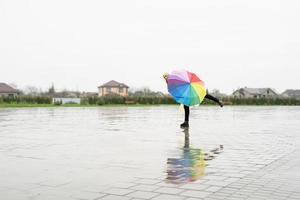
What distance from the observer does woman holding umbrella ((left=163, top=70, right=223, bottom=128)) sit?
16.6 metres

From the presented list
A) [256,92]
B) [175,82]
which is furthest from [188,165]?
[256,92]

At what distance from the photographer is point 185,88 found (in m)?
16.7

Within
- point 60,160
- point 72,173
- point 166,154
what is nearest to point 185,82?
point 166,154

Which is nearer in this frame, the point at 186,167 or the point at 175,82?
the point at 186,167

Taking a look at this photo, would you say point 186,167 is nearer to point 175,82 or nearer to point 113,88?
point 175,82

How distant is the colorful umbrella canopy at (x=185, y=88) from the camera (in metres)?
16.6

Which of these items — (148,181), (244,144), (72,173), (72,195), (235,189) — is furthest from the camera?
(244,144)

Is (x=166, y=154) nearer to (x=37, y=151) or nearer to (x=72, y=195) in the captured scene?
(x=37, y=151)

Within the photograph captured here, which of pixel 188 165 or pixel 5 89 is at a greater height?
pixel 5 89

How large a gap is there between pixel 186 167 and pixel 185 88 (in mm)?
9233

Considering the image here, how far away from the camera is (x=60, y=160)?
27.1 feet

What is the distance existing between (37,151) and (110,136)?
3834 mm

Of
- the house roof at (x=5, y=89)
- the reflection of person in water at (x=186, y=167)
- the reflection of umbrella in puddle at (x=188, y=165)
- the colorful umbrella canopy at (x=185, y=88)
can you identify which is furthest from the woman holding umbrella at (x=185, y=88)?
the house roof at (x=5, y=89)

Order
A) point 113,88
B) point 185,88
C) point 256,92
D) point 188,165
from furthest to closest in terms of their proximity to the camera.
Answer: point 256,92 < point 113,88 < point 185,88 < point 188,165
